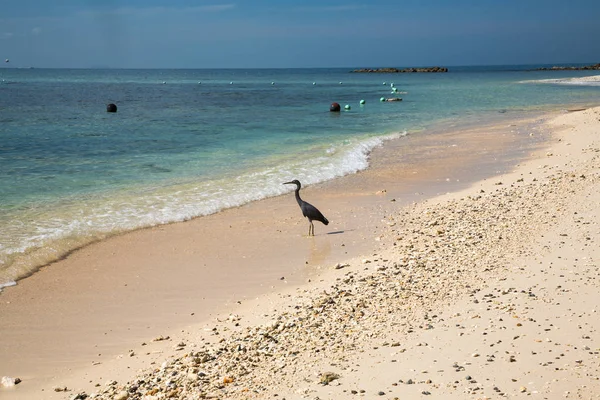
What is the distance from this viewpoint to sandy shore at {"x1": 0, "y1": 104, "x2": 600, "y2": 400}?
5.05 meters

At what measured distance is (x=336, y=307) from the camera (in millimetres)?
6574

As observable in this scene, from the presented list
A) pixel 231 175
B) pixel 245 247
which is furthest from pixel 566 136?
pixel 245 247

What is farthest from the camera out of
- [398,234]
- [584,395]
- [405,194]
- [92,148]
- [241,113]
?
[241,113]

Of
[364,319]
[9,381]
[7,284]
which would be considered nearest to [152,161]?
[7,284]

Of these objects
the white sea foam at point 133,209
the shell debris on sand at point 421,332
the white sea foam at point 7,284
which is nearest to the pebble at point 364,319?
the shell debris on sand at point 421,332

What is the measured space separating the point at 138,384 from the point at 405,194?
911 centimetres

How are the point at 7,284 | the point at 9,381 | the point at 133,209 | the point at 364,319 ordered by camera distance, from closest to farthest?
the point at 9,381, the point at 364,319, the point at 7,284, the point at 133,209

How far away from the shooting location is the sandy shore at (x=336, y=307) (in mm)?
5055

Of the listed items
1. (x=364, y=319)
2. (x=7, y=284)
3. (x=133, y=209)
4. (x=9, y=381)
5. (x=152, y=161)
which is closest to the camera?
(x=9, y=381)

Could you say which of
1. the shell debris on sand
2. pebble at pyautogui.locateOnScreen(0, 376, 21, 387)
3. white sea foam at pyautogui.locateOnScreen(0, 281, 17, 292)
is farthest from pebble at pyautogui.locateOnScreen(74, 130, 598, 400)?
white sea foam at pyautogui.locateOnScreen(0, 281, 17, 292)

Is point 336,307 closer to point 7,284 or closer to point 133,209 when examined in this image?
point 7,284

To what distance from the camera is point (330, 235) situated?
1057 centimetres

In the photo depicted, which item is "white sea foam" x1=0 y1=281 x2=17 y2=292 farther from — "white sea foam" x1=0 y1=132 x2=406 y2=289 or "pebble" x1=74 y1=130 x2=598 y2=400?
"pebble" x1=74 y1=130 x2=598 y2=400

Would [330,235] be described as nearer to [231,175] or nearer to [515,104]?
[231,175]
